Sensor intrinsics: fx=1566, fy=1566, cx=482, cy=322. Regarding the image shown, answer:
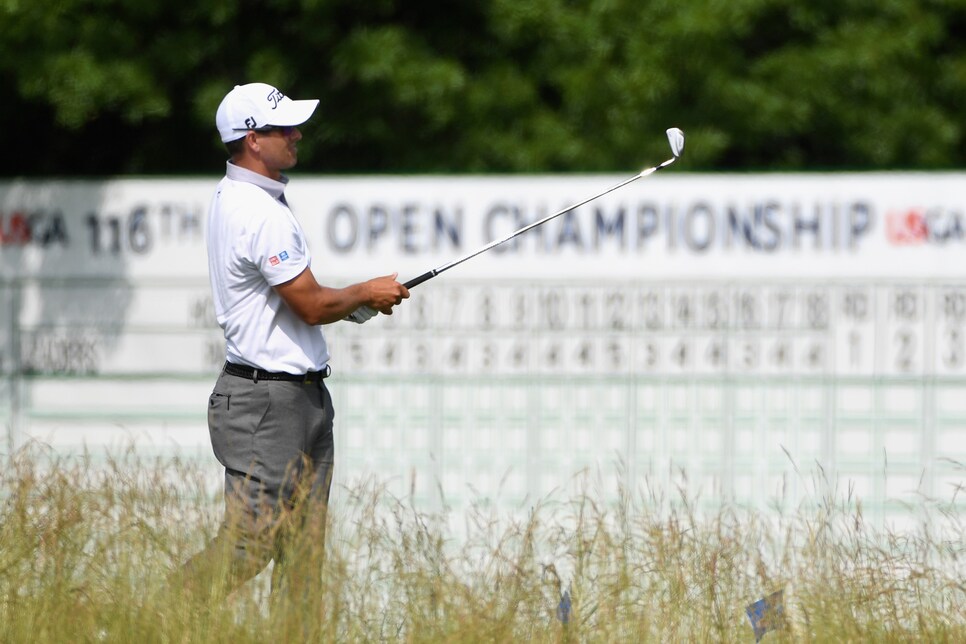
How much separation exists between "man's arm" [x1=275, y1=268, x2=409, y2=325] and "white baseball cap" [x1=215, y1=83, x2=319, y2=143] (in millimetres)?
459

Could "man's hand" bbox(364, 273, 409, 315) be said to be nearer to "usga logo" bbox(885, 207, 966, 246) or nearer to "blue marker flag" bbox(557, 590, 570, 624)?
"blue marker flag" bbox(557, 590, 570, 624)

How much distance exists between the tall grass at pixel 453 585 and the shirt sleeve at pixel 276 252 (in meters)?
0.64

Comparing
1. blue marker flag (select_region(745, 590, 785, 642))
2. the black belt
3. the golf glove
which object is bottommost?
blue marker flag (select_region(745, 590, 785, 642))

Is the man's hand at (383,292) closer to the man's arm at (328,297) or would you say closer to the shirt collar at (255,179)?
the man's arm at (328,297)

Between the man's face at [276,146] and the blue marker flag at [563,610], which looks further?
the man's face at [276,146]

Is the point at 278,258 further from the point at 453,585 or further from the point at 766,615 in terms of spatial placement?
the point at 766,615

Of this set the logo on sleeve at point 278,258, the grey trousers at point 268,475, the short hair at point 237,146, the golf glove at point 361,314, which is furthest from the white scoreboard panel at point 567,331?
the logo on sleeve at point 278,258

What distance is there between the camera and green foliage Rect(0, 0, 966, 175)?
8.98m

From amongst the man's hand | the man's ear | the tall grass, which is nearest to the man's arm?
the man's hand

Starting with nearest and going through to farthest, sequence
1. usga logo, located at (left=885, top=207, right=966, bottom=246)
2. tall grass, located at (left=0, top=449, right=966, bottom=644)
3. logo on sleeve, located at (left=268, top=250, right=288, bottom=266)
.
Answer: tall grass, located at (left=0, top=449, right=966, bottom=644) → logo on sleeve, located at (left=268, top=250, right=288, bottom=266) → usga logo, located at (left=885, top=207, right=966, bottom=246)

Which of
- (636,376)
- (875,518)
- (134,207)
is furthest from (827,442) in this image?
(134,207)

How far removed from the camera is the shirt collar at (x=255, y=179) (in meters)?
4.37

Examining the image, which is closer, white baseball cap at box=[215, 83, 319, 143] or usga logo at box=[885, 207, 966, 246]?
white baseball cap at box=[215, 83, 319, 143]

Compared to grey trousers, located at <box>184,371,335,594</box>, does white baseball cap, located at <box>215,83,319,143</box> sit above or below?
above
